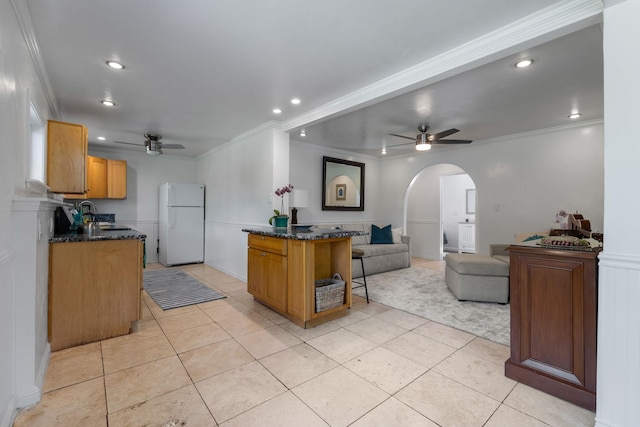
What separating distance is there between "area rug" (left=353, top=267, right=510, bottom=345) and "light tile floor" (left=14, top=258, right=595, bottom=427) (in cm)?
22

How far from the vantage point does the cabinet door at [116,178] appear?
5559mm

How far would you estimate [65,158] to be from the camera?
8.70ft

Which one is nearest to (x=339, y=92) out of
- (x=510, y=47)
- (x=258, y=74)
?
(x=258, y=74)

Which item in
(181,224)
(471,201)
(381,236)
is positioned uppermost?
(471,201)

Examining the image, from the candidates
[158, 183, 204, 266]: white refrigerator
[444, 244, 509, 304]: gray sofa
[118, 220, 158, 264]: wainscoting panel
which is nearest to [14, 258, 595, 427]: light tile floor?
[444, 244, 509, 304]: gray sofa

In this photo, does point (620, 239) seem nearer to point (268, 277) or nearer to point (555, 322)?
point (555, 322)

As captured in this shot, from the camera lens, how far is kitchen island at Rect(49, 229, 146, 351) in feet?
7.80

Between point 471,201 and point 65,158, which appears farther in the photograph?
point 471,201

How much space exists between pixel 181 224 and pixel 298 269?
4.11 meters

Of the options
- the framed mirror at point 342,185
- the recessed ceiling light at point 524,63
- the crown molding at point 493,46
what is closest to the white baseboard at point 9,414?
the crown molding at point 493,46

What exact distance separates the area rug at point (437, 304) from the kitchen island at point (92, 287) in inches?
107

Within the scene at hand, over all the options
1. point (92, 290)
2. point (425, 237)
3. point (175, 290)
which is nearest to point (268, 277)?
point (92, 290)

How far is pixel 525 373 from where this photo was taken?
1917 millimetres

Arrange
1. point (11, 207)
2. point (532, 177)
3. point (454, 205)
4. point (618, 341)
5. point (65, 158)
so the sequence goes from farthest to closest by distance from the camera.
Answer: point (454, 205), point (532, 177), point (65, 158), point (11, 207), point (618, 341)
